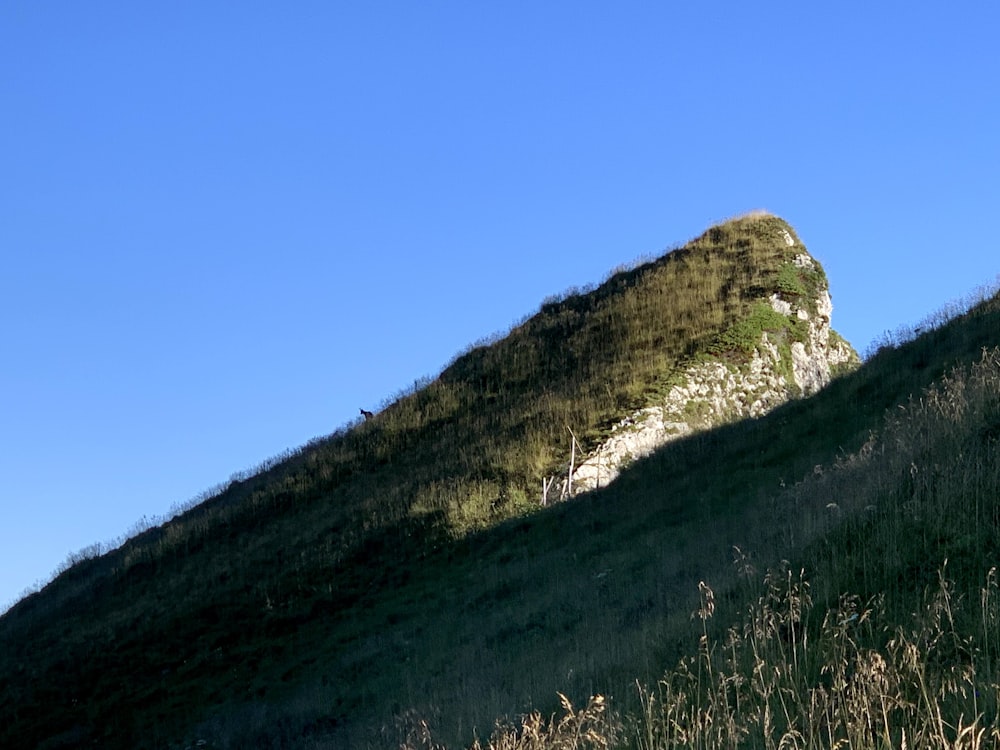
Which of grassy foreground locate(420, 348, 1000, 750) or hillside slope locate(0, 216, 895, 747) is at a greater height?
hillside slope locate(0, 216, 895, 747)

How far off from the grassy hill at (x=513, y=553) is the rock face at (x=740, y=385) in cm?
63

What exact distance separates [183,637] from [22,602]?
15.6 meters

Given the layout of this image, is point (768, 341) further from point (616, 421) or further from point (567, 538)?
point (567, 538)

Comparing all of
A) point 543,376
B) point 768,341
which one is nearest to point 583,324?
point 543,376

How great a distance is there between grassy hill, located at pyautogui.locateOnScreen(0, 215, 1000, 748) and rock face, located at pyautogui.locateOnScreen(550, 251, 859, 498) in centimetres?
63

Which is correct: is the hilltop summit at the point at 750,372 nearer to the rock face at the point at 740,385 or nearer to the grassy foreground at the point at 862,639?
the rock face at the point at 740,385

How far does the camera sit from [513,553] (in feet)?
60.0

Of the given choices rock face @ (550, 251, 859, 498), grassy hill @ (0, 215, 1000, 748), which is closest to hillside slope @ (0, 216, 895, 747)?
grassy hill @ (0, 215, 1000, 748)

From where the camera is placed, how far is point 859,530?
307 inches

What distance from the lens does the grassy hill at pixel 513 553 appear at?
8.01 m

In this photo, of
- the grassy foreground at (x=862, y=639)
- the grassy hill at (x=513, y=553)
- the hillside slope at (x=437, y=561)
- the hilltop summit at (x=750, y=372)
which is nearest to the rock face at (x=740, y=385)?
the hilltop summit at (x=750, y=372)

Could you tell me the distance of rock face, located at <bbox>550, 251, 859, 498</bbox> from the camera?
73.1ft

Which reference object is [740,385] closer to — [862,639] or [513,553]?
[513,553]

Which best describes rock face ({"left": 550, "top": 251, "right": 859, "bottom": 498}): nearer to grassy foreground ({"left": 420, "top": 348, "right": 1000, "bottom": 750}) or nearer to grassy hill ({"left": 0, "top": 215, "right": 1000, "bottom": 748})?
grassy hill ({"left": 0, "top": 215, "right": 1000, "bottom": 748})
